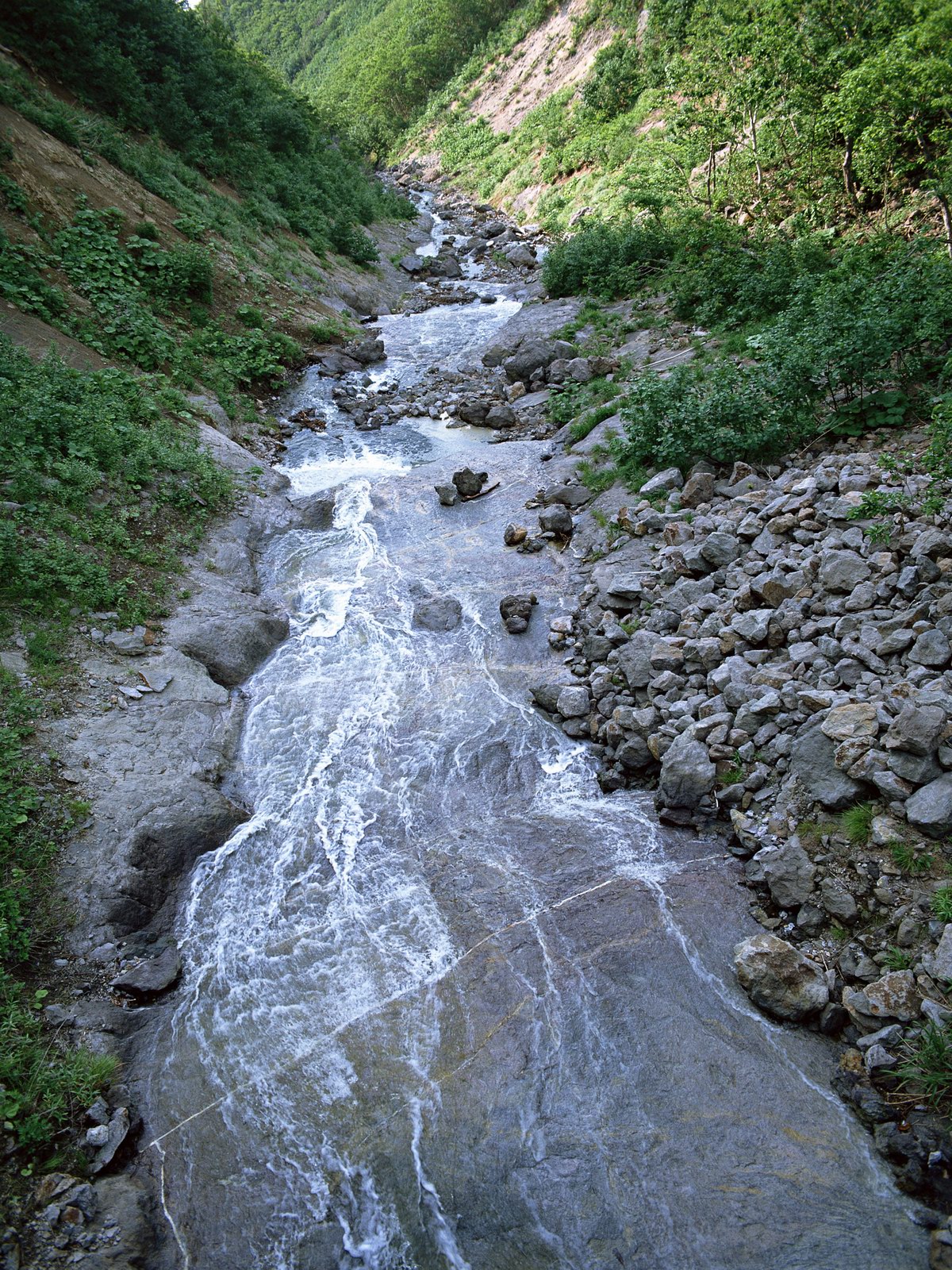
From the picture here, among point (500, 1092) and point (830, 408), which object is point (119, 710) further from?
point (830, 408)

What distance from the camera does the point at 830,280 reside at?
40.8 ft

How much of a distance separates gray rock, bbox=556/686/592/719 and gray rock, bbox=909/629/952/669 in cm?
336

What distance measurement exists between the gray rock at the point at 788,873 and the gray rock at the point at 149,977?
506cm

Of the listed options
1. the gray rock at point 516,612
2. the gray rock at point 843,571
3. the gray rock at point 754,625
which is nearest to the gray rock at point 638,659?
the gray rock at point 754,625

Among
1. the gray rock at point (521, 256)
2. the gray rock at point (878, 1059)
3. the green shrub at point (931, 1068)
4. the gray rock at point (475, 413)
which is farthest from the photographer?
the gray rock at point (521, 256)

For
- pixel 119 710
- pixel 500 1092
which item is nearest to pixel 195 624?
pixel 119 710

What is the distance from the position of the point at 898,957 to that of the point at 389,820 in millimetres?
4612

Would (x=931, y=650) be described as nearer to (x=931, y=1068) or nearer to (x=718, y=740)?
(x=718, y=740)

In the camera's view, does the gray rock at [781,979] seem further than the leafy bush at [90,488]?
No

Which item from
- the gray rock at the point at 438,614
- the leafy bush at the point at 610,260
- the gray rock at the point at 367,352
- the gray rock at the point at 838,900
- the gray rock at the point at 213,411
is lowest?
the gray rock at the point at 213,411

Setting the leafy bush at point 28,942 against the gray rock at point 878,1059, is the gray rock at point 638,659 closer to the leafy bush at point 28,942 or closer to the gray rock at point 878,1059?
the gray rock at point 878,1059

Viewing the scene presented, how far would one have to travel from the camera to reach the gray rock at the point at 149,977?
589cm

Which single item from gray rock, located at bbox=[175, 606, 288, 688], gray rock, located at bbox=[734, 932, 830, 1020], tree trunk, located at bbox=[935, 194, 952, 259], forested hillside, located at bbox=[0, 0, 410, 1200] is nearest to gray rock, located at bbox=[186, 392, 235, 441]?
forested hillside, located at bbox=[0, 0, 410, 1200]

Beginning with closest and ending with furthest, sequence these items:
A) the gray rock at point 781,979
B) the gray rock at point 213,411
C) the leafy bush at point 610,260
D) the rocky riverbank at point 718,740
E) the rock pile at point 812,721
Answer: the rocky riverbank at point 718,740, the rock pile at point 812,721, the gray rock at point 781,979, the gray rock at point 213,411, the leafy bush at point 610,260
